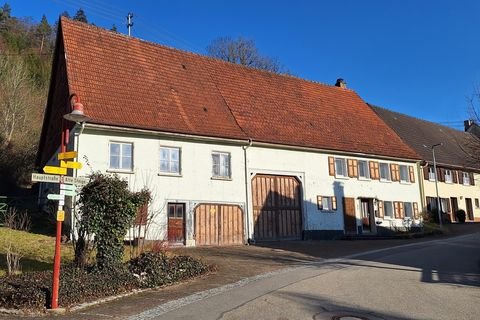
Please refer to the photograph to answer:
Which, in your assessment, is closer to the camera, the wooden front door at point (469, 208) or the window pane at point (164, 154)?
the window pane at point (164, 154)

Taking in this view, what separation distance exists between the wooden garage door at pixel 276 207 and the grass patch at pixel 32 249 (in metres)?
10.7

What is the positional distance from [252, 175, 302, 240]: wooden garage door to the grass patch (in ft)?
35.0

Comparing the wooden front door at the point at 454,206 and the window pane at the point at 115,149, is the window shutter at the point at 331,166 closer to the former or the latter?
the window pane at the point at 115,149

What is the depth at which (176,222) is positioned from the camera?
22719 mm

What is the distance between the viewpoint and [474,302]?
1038 centimetres

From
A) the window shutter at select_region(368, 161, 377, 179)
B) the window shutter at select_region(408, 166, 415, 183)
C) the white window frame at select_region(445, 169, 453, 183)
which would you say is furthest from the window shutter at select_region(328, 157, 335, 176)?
the white window frame at select_region(445, 169, 453, 183)

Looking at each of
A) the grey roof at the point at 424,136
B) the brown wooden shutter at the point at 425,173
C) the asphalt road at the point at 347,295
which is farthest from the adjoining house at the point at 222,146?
the asphalt road at the point at 347,295

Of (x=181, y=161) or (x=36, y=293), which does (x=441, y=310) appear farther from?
(x=181, y=161)

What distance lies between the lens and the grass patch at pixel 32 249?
13959mm

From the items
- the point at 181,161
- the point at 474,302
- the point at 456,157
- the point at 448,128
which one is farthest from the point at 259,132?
the point at 448,128

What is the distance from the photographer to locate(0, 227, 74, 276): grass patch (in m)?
14.0

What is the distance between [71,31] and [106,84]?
4.12 metres

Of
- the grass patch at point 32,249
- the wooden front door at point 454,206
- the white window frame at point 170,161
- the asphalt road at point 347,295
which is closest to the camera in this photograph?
the asphalt road at point 347,295

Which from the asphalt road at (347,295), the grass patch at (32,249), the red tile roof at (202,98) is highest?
the red tile roof at (202,98)
